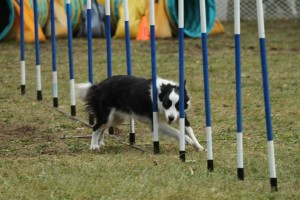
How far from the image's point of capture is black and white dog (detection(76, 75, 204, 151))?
7.95m

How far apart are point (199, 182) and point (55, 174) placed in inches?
48.4

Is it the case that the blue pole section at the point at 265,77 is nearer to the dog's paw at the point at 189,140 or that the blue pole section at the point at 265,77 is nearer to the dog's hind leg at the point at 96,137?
the dog's paw at the point at 189,140

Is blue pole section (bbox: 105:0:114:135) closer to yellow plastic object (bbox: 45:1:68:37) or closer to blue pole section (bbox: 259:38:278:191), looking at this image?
blue pole section (bbox: 259:38:278:191)

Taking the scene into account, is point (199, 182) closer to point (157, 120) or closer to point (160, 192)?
point (160, 192)

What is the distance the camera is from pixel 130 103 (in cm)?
820

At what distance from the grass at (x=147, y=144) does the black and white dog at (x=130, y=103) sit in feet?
0.77

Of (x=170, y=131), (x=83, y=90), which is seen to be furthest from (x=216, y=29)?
(x=170, y=131)

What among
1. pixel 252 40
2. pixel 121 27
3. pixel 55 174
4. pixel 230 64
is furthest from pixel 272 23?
pixel 55 174

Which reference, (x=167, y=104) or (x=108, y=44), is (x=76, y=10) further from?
(x=167, y=104)

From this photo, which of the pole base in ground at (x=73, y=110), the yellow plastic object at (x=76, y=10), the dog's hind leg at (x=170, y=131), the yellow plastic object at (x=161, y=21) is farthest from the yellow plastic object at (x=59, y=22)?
the dog's hind leg at (x=170, y=131)

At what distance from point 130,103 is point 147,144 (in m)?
0.66

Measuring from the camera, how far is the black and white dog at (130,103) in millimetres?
7953

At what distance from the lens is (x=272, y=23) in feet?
68.1

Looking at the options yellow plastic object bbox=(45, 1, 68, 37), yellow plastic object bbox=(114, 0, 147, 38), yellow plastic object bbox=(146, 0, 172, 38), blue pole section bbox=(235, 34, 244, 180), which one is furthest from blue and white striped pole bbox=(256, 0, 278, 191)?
yellow plastic object bbox=(45, 1, 68, 37)
